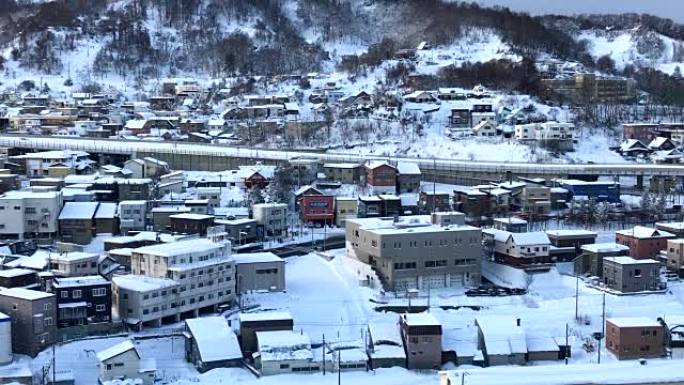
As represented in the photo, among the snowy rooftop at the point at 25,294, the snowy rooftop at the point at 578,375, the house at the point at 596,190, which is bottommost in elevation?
the snowy rooftop at the point at 578,375

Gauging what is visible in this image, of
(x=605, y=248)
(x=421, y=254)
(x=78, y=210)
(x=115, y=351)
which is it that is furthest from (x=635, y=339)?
(x=78, y=210)

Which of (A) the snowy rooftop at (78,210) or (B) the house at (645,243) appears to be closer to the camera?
(B) the house at (645,243)

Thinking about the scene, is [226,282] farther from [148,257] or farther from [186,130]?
[186,130]

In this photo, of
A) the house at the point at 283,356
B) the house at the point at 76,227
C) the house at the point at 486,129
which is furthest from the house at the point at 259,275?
the house at the point at 486,129


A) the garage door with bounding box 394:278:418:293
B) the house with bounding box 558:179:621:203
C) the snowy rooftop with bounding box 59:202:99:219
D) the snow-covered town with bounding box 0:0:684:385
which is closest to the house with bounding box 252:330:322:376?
the snow-covered town with bounding box 0:0:684:385

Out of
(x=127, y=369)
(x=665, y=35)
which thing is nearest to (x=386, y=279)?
(x=127, y=369)

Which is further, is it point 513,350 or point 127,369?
point 513,350

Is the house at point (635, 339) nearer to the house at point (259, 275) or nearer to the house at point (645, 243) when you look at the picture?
the house at point (645, 243)
